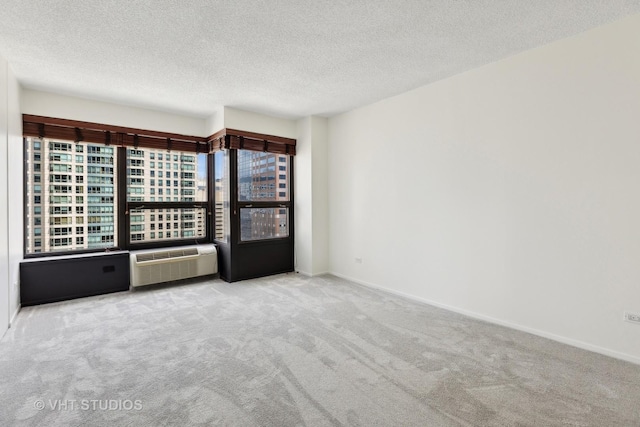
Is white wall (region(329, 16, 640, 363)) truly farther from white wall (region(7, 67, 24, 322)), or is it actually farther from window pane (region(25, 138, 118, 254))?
white wall (region(7, 67, 24, 322))

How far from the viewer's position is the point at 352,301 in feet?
13.0

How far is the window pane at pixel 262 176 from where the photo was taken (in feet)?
16.6

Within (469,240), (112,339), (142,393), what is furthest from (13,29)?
(469,240)

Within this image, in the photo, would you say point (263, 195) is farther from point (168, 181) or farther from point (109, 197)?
point (109, 197)

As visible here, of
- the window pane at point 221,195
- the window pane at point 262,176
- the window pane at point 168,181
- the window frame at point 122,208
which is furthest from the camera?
the window pane at point 262,176

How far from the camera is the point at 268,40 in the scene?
277 cm

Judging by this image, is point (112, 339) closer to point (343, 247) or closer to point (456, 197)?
point (343, 247)

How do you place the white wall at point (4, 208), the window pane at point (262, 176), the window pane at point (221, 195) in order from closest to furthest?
the white wall at point (4, 208) → the window pane at point (221, 195) → the window pane at point (262, 176)

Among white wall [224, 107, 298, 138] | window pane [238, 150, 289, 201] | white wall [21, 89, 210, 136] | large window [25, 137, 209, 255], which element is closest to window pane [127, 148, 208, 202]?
large window [25, 137, 209, 255]

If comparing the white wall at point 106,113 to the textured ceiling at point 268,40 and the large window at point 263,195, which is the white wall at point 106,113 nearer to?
the textured ceiling at point 268,40

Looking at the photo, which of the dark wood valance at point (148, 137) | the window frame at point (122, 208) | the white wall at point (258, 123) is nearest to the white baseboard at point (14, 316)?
the window frame at point (122, 208)

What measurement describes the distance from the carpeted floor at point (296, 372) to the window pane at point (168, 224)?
144 cm

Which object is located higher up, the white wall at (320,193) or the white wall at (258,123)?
the white wall at (258,123)

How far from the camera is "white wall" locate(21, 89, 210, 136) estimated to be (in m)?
3.96
